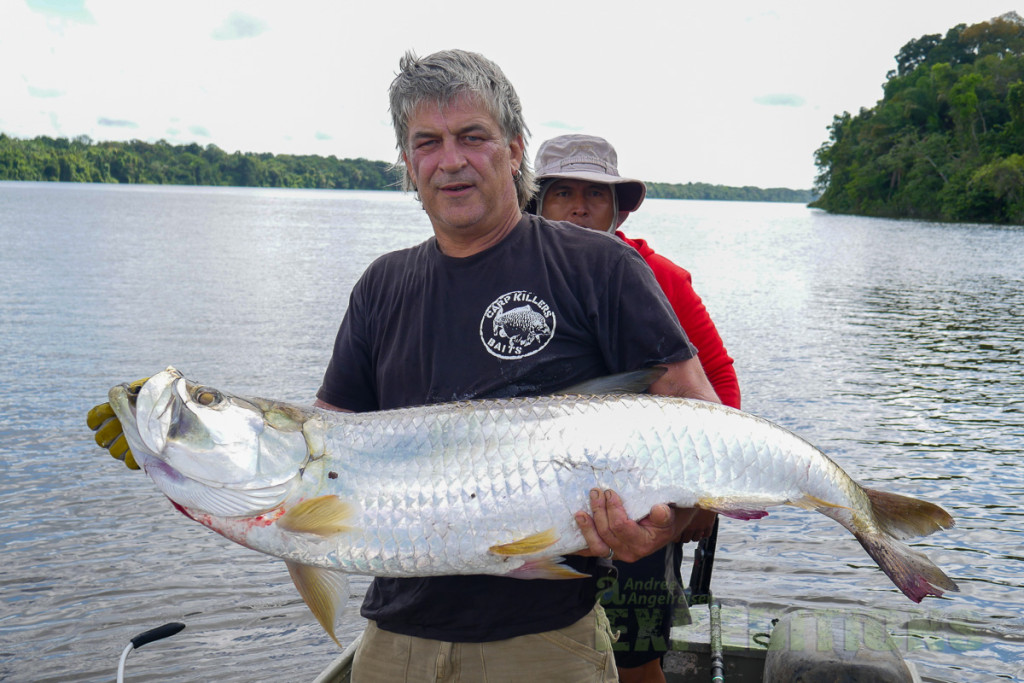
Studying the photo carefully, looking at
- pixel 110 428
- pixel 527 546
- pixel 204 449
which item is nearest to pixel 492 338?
pixel 527 546

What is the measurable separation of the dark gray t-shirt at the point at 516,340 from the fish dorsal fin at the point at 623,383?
0.04m

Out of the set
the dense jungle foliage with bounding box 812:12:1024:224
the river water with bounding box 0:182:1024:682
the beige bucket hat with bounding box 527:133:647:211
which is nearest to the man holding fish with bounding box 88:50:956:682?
the beige bucket hat with bounding box 527:133:647:211

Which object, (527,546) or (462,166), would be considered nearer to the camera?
(527,546)

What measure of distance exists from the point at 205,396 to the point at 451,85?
1.42 meters

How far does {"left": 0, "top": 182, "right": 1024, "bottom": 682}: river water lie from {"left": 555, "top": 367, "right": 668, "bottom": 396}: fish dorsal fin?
371 centimetres

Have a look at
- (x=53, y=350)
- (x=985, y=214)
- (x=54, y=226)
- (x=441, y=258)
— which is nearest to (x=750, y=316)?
(x=53, y=350)

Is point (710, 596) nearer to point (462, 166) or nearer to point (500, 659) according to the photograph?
point (500, 659)

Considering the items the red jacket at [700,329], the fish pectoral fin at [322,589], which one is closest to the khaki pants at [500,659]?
the fish pectoral fin at [322,589]

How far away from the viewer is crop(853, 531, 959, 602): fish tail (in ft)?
9.78

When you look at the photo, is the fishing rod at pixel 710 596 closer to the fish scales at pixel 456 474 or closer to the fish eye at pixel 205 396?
the fish scales at pixel 456 474

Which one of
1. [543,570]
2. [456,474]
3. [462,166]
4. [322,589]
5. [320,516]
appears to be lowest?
[322,589]

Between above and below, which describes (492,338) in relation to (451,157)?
below

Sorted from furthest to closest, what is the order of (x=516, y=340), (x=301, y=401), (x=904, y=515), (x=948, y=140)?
(x=948, y=140) → (x=301, y=401) → (x=904, y=515) → (x=516, y=340)

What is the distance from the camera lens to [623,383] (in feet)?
9.66
